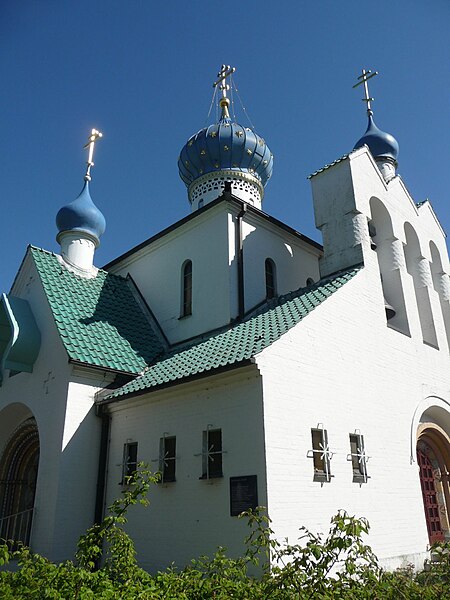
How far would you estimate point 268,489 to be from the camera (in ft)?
23.2

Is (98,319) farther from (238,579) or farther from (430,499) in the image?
(430,499)

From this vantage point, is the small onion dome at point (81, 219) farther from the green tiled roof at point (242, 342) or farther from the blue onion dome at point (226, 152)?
the green tiled roof at point (242, 342)

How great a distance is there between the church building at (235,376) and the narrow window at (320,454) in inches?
1.3

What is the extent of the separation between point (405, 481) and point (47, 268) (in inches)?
368

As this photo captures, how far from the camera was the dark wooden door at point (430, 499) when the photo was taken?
35.3 ft

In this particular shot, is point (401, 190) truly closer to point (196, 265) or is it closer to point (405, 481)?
point (196, 265)

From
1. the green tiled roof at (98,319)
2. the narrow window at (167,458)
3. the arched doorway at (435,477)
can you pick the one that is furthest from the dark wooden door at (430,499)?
the green tiled roof at (98,319)

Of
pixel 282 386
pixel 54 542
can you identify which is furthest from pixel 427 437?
pixel 54 542

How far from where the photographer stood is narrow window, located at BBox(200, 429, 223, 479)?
26.2 ft

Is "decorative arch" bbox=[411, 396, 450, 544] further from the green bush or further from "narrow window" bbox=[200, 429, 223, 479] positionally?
the green bush

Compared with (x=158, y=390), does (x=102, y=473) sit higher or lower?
lower

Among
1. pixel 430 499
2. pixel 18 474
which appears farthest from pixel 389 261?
pixel 18 474

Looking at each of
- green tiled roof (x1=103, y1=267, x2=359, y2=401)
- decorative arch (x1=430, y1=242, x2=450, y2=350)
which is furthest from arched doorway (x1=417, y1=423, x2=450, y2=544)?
green tiled roof (x1=103, y1=267, x2=359, y2=401)

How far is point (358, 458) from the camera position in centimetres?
887
